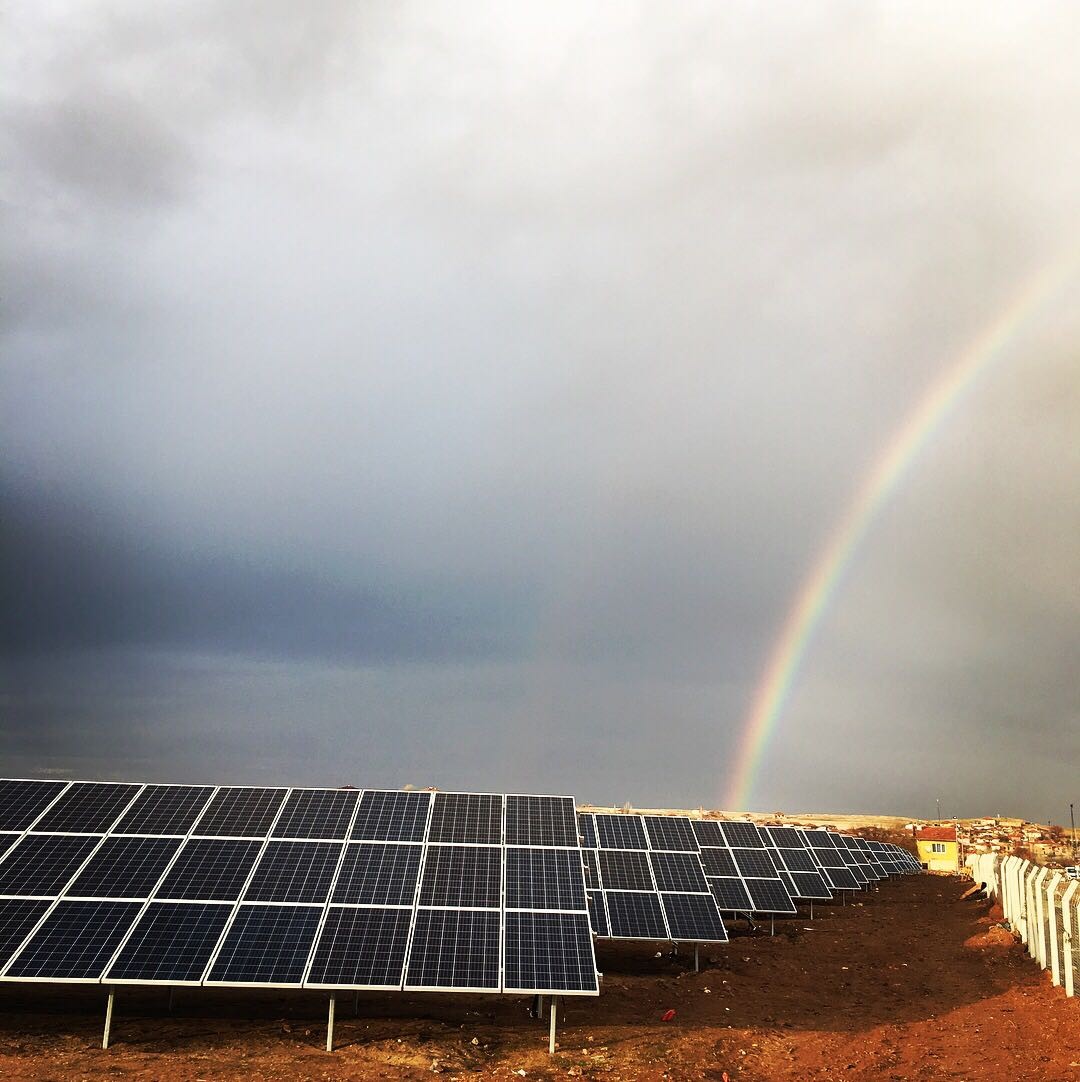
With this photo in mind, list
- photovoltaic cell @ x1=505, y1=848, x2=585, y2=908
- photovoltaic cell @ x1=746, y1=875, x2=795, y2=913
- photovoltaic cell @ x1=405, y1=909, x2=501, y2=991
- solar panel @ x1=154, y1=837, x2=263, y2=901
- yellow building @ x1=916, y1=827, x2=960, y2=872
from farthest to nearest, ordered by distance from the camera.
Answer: yellow building @ x1=916, y1=827, x2=960, y2=872 → photovoltaic cell @ x1=746, y1=875, x2=795, y2=913 → photovoltaic cell @ x1=505, y1=848, x2=585, y2=908 → solar panel @ x1=154, y1=837, x2=263, y2=901 → photovoltaic cell @ x1=405, y1=909, x2=501, y2=991

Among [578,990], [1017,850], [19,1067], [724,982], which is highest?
[578,990]

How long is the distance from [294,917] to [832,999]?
18.4m

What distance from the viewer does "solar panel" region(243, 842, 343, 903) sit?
974 inches

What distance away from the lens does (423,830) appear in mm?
27875

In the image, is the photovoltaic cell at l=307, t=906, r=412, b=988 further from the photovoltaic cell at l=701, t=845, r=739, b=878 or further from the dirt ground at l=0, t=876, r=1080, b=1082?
the photovoltaic cell at l=701, t=845, r=739, b=878

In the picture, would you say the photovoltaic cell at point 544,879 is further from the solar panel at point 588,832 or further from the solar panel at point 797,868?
the solar panel at point 797,868

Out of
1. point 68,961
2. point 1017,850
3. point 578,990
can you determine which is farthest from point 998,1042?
point 1017,850

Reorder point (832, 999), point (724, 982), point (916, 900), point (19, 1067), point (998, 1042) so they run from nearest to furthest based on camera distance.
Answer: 1. point (19, 1067)
2. point (998, 1042)
3. point (832, 999)
4. point (724, 982)
5. point (916, 900)

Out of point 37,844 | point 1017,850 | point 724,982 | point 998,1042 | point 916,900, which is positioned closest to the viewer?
point 998,1042

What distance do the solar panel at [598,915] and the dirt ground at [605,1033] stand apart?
5.06 feet

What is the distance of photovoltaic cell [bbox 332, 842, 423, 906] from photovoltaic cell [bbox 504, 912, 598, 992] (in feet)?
10.2

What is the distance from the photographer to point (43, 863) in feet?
83.5

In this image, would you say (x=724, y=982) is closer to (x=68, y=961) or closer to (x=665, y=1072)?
(x=665, y=1072)

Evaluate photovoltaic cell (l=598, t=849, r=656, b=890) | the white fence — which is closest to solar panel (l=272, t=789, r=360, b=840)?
photovoltaic cell (l=598, t=849, r=656, b=890)
